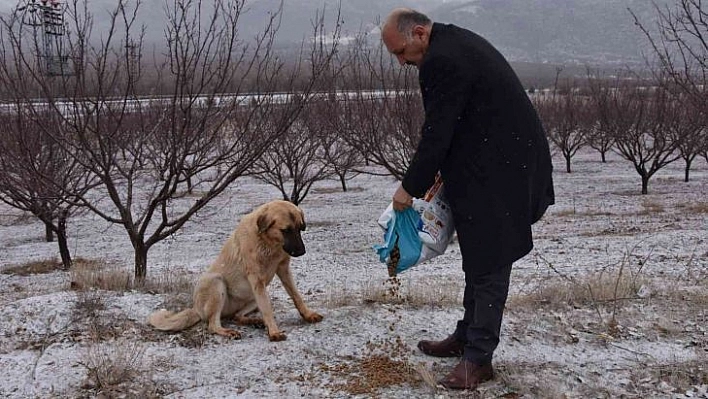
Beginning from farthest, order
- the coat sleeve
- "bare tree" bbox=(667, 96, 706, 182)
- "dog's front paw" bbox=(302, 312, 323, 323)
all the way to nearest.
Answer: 1. "bare tree" bbox=(667, 96, 706, 182)
2. "dog's front paw" bbox=(302, 312, 323, 323)
3. the coat sleeve

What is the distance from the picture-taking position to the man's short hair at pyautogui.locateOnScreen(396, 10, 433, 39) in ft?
10.9

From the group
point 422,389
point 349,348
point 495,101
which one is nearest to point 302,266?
point 349,348

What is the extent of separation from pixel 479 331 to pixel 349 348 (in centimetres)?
100

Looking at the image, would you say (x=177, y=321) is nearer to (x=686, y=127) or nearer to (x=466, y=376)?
(x=466, y=376)

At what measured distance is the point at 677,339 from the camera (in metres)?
4.43

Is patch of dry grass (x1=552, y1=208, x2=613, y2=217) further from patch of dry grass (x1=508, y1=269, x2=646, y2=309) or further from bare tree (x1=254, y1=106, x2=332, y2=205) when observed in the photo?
patch of dry grass (x1=508, y1=269, x2=646, y2=309)

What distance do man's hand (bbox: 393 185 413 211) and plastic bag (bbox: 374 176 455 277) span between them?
0.26 feet

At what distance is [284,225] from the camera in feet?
13.9

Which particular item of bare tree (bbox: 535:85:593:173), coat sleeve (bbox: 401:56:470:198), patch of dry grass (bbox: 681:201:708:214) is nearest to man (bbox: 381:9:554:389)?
coat sleeve (bbox: 401:56:470:198)

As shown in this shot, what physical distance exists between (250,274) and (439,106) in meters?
1.91

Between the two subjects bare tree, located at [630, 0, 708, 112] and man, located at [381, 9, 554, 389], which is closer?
man, located at [381, 9, 554, 389]

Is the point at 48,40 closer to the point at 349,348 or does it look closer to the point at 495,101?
the point at 349,348

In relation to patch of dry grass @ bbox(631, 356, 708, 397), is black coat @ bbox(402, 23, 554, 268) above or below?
above

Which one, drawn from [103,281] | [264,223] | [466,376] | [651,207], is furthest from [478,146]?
[651,207]
